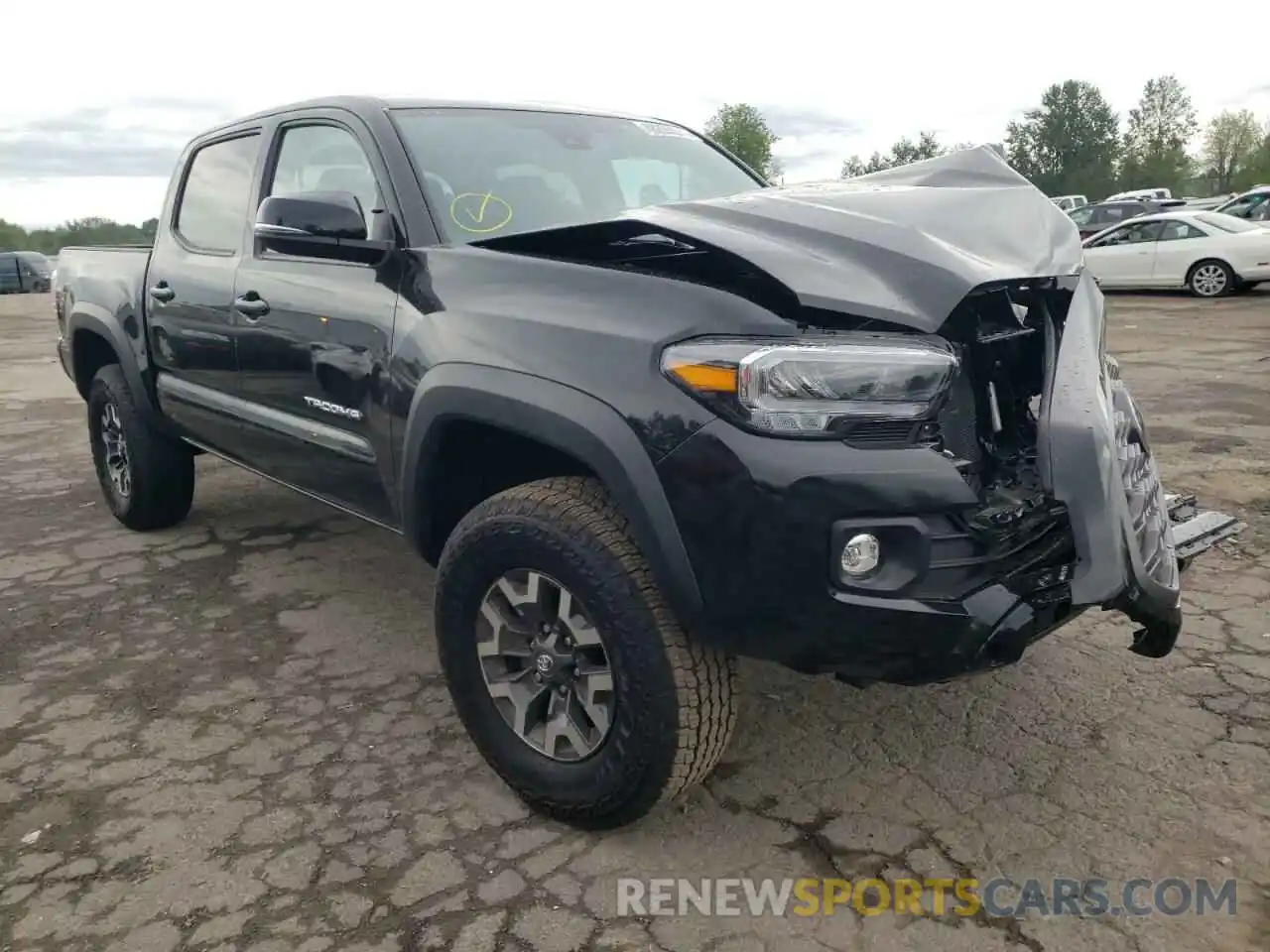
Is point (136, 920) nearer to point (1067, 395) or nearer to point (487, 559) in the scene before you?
point (487, 559)

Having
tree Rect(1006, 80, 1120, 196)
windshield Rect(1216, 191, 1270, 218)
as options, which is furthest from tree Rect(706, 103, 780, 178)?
windshield Rect(1216, 191, 1270, 218)

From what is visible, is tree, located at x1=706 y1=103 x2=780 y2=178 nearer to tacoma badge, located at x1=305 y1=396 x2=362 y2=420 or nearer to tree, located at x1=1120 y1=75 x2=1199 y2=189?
tree, located at x1=1120 y1=75 x2=1199 y2=189

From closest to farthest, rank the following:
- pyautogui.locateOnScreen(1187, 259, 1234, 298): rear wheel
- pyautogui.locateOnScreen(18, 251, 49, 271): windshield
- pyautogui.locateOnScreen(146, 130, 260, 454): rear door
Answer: pyautogui.locateOnScreen(146, 130, 260, 454): rear door
pyautogui.locateOnScreen(1187, 259, 1234, 298): rear wheel
pyautogui.locateOnScreen(18, 251, 49, 271): windshield

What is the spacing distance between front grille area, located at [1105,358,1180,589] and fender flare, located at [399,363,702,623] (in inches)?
39.3

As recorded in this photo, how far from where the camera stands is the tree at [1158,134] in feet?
274

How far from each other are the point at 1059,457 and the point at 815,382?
545 mm

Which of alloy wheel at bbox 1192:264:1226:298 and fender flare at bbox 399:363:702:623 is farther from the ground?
fender flare at bbox 399:363:702:623

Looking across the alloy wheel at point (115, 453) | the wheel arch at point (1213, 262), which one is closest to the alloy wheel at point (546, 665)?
the alloy wheel at point (115, 453)

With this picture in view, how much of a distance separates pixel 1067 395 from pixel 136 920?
7.60ft

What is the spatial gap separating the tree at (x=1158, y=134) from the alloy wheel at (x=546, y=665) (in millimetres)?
93427

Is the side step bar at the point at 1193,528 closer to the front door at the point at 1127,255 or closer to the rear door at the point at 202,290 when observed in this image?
the rear door at the point at 202,290

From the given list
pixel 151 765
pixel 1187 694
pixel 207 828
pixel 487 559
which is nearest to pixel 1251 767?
pixel 1187 694

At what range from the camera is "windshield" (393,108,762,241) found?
300 centimetres

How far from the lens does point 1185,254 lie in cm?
1532
